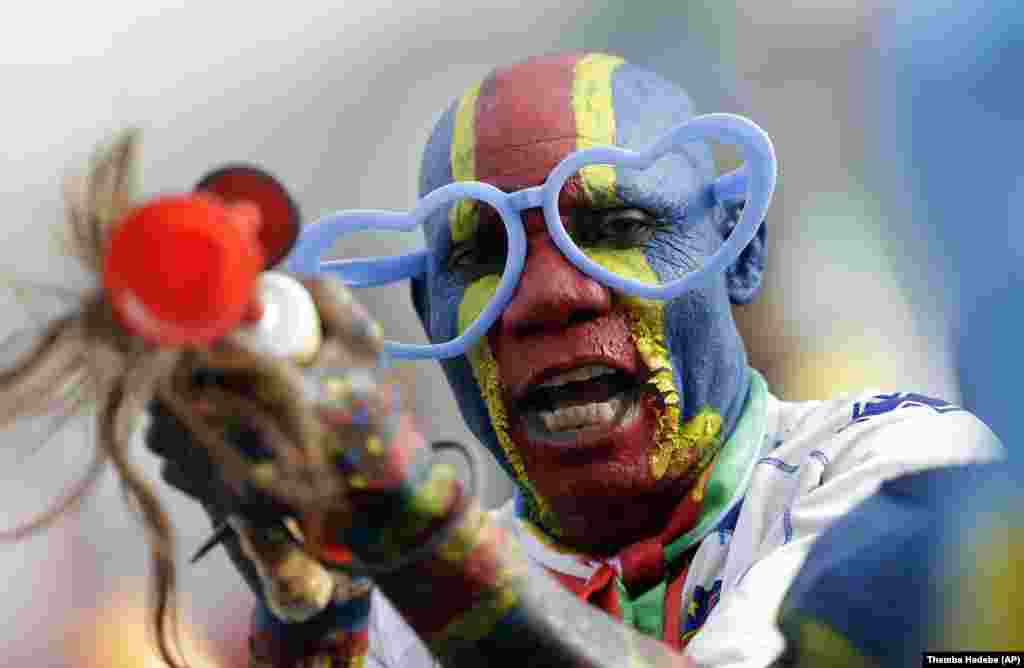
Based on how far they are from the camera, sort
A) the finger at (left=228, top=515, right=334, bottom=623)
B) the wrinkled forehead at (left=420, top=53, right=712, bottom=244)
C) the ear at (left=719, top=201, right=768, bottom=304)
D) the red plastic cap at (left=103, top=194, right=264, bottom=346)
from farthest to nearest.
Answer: the ear at (left=719, top=201, right=768, bottom=304), the wrinkled forehead at (left=420, top=53, right=712, bottom=244), the finger at (left=228, top=515, right=334, bottom=623), the red plastic cap at (left=103, top=194, right=264, bottom=346)

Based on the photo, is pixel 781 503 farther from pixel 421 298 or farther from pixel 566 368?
pixel 421 298

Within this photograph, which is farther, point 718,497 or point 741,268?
point 741,268

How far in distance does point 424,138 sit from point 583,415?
0.56 meters

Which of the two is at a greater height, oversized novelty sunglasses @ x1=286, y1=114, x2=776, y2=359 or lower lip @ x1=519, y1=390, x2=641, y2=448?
oversized novelty sunglasses @ x1=286, y1=114, x2=776, y2=359

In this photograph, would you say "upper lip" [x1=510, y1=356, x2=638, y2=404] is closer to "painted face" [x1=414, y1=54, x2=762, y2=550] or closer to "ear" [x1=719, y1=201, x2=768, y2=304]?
"painted face" [x1=414, y1=54, x2=762, y2=550]

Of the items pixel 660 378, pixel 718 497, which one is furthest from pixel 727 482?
pixel 660 378

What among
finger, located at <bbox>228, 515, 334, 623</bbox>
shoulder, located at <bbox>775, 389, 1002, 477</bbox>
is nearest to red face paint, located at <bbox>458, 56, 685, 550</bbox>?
shoulder, located at <bbox>775, 389, 1002, 477</bbox>

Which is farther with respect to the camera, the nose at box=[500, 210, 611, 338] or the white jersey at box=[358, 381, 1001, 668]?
the nose at box=[500, 210, 611, 338]

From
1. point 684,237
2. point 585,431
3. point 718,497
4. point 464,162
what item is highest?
point 464,162

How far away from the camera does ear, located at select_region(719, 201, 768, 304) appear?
1.39 m

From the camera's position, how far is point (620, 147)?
4.18 feet

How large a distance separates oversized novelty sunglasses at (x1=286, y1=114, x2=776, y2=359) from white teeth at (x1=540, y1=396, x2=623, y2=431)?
4.3 inches

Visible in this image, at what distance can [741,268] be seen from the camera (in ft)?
4.64

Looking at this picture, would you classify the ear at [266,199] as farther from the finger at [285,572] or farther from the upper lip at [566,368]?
the upper lip at [566,368]
